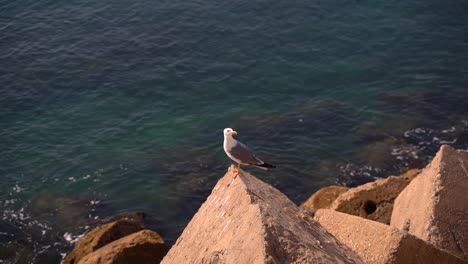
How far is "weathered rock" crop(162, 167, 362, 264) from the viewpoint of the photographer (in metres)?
11.8

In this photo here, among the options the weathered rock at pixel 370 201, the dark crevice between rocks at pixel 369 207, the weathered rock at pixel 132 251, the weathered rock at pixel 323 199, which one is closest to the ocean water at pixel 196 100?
the weathered rock at pixel 323 199

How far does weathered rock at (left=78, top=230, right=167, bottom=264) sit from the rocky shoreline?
33 mm

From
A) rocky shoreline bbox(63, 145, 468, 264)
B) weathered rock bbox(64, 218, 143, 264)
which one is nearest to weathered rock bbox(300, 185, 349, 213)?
rocky shoreline bbox(63, 145, 468, 264)

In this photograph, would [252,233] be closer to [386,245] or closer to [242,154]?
[242,154]

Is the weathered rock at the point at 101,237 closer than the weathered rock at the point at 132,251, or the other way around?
the weathered rock at the point at 132,251

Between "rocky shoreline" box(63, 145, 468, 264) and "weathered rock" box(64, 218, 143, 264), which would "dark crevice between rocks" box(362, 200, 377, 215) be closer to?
"rocky shoreline" box(63, 145, 468, 264)

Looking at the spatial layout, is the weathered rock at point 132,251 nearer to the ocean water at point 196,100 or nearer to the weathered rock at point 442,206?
the ocean water at point 196,100

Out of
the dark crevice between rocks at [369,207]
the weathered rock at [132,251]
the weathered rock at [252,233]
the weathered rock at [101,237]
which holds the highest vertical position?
the weathered rock at [252,233]

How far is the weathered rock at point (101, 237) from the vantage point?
23.1 meters

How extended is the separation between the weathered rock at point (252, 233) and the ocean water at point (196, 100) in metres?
13.4

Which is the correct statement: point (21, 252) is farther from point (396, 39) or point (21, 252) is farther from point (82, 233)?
point (396, 39)

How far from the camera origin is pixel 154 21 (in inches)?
1706

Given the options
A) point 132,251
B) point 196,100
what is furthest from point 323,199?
point 196,100

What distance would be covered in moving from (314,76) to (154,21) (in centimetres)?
1222
